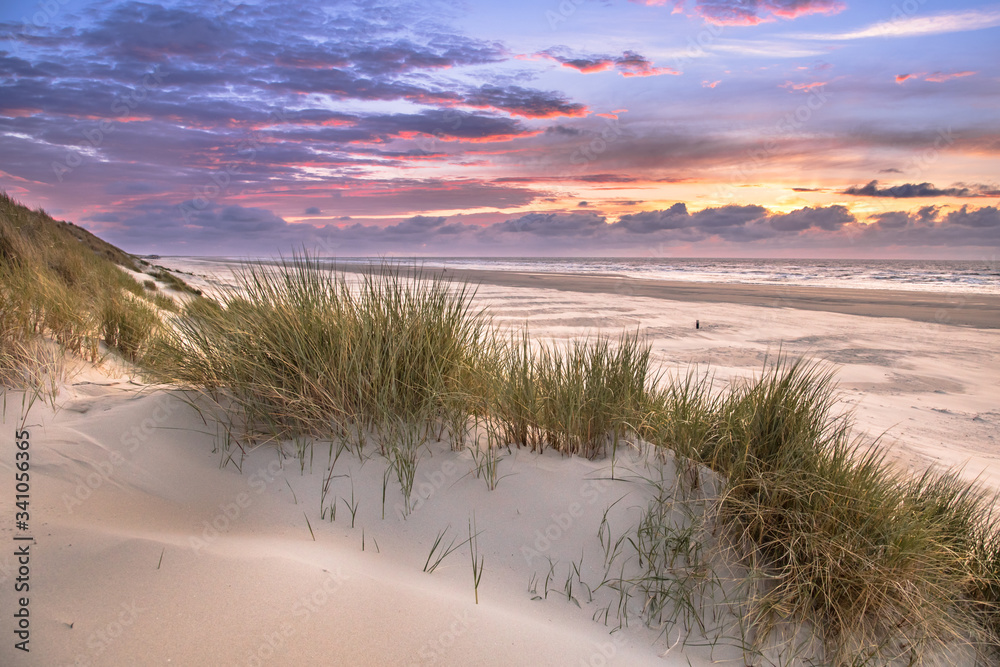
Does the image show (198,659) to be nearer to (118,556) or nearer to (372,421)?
(118,556)

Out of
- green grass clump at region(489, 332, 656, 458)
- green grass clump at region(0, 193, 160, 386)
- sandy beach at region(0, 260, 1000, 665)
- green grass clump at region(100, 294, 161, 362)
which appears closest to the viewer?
sandy beach at region(0, 260, 1000, 665)

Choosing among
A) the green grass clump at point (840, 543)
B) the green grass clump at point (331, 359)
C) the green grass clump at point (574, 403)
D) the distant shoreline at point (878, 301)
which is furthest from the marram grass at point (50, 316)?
the distant shoreline at point (878, 301)

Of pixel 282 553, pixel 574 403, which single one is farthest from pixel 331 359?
pixel 574 403

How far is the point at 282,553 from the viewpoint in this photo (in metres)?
2.27

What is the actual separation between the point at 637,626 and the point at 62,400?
3.82 m

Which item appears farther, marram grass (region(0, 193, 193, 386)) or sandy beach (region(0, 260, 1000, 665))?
marram grass (region(0, 193, 193, 386))

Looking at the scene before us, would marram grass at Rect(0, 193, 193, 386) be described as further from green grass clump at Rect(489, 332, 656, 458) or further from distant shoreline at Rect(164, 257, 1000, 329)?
distant shoreline at Rect(164, 257, 1000, 329)

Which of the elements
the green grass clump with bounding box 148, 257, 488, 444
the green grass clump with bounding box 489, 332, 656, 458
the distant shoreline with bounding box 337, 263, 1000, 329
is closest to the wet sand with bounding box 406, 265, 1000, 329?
the distant shoreline with bounding box 337, 263, 1000, 329

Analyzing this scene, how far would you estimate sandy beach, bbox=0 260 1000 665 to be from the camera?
1871 millimetres

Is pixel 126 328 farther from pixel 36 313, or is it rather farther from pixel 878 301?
pixel 878 301

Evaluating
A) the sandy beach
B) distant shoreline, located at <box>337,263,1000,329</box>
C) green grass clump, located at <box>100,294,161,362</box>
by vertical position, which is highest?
green grass clump, located at <box>100,294,161,362</box>

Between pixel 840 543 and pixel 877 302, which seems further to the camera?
pixel 877 302

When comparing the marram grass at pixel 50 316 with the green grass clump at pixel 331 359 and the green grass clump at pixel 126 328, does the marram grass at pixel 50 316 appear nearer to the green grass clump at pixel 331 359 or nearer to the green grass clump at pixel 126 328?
the green grass clump at pixel 126 328

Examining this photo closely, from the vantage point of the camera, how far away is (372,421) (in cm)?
312
